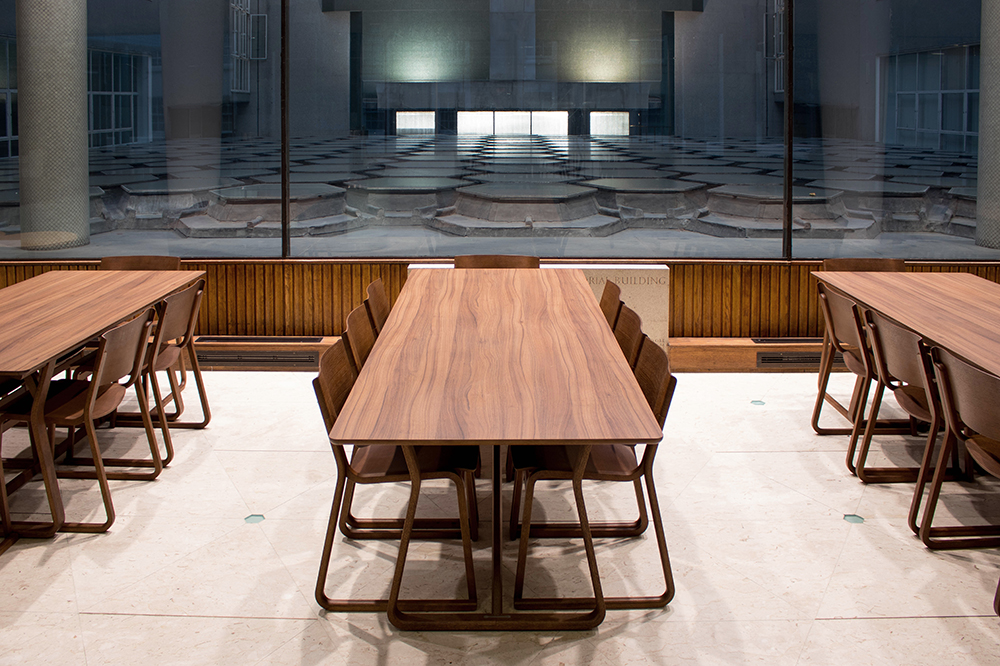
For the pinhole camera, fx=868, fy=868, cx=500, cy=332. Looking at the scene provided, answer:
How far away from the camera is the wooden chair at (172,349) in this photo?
4262 millimetres

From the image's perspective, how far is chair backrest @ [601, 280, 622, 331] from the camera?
4.22 m

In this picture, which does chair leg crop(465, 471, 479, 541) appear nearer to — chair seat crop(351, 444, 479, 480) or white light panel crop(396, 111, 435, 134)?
chair seat crop(351, 444, 479, 480)

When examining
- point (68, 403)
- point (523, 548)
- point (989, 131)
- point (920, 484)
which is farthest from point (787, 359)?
point (68, 403)

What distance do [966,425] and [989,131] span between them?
419 cm

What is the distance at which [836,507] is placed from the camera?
381 cm

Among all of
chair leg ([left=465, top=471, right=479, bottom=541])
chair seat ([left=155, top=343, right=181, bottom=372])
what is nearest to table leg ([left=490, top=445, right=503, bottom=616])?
chair leg ([left=465, top=471, right=479, bottom=541])

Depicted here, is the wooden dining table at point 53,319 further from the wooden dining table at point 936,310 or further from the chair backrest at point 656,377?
Answer: the wooden dining table at point 936,310

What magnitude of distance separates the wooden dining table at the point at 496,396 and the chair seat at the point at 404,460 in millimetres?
158

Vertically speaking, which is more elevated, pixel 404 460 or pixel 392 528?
pixel 404 460

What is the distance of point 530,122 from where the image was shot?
647cm

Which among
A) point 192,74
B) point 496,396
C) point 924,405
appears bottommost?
point 924,405

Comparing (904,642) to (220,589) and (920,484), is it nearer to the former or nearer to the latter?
(920,484)

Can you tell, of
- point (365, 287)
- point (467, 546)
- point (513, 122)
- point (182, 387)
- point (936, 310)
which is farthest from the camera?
point (513, 122)

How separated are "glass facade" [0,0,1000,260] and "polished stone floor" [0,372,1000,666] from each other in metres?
2.48
